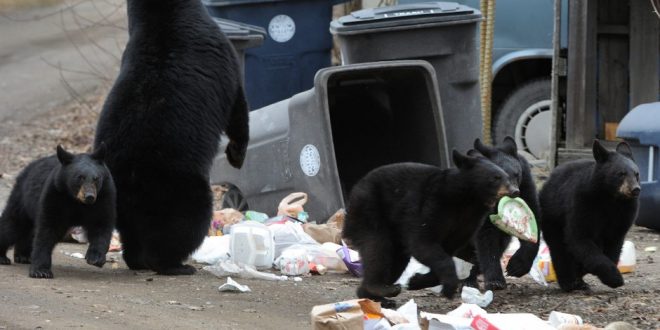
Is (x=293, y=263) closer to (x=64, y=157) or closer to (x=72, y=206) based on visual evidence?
(x=72, y=206)

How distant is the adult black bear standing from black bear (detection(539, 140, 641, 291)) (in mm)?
2004

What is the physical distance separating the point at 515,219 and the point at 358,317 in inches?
64.9

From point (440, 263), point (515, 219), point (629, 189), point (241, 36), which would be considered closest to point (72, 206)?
point (440, 263)

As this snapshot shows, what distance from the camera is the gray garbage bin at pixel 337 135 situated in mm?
9102

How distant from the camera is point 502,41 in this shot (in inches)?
480

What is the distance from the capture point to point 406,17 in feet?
32.2

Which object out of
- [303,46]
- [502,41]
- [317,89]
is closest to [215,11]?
[303,46]

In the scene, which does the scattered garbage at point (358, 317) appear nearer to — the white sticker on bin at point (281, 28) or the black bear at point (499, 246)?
the black bear at point (499, 246)

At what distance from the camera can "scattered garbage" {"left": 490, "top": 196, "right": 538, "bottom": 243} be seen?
6.43 meters

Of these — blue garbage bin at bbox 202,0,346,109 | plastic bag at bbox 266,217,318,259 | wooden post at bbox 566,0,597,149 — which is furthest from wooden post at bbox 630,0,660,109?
plastic bag at bbox 266,217,318,259

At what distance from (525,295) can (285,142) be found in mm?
3025

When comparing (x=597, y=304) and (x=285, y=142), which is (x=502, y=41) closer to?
(x=285, y=142)

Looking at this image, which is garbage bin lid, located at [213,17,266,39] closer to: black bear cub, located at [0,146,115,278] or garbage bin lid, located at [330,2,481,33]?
garbage bin lid, located at [330,2,481,33]

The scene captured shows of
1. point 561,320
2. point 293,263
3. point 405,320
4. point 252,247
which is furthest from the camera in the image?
point 252,247
